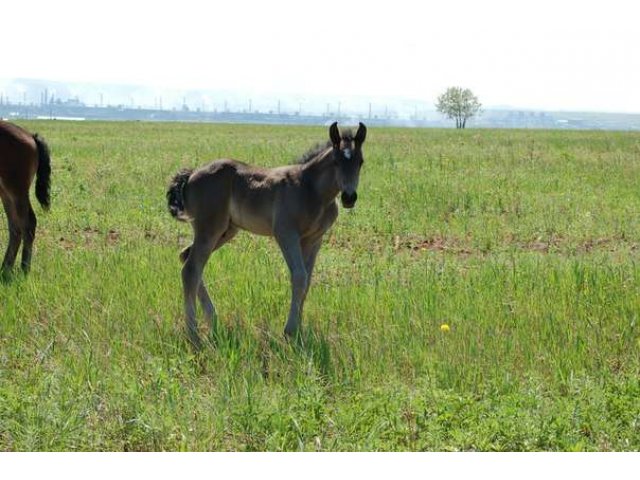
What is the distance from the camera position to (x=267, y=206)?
295 inches

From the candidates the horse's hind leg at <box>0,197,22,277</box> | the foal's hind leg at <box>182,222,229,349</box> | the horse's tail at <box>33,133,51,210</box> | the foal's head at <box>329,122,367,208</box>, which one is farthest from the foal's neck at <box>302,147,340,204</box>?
the horse's tail at <box>33,133,51,210</box>

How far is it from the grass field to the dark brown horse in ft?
1.20

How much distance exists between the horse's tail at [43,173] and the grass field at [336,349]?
76 cm

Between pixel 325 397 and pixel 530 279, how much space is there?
158 inches

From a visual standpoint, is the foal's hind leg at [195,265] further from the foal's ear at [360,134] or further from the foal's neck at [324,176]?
the foal's ear at [360,134]

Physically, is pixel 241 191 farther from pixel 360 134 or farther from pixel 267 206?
pixel 360 134

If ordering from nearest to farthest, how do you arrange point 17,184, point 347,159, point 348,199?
1. point 348,199
2. point 347,159
3. point 17,184

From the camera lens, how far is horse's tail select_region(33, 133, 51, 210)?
11219 mm

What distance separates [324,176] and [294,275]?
93 centimetres

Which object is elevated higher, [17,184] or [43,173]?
[43,173]

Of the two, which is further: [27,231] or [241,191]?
[27,231]

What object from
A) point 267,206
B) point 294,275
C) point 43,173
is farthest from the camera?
point 43,173

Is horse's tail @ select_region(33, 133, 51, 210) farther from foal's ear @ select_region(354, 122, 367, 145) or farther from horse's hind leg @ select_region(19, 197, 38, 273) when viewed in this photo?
foal's ear @ select_region(354, 122, 367, 145)

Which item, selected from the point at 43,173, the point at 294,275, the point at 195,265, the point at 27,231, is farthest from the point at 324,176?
the point at 43,173
